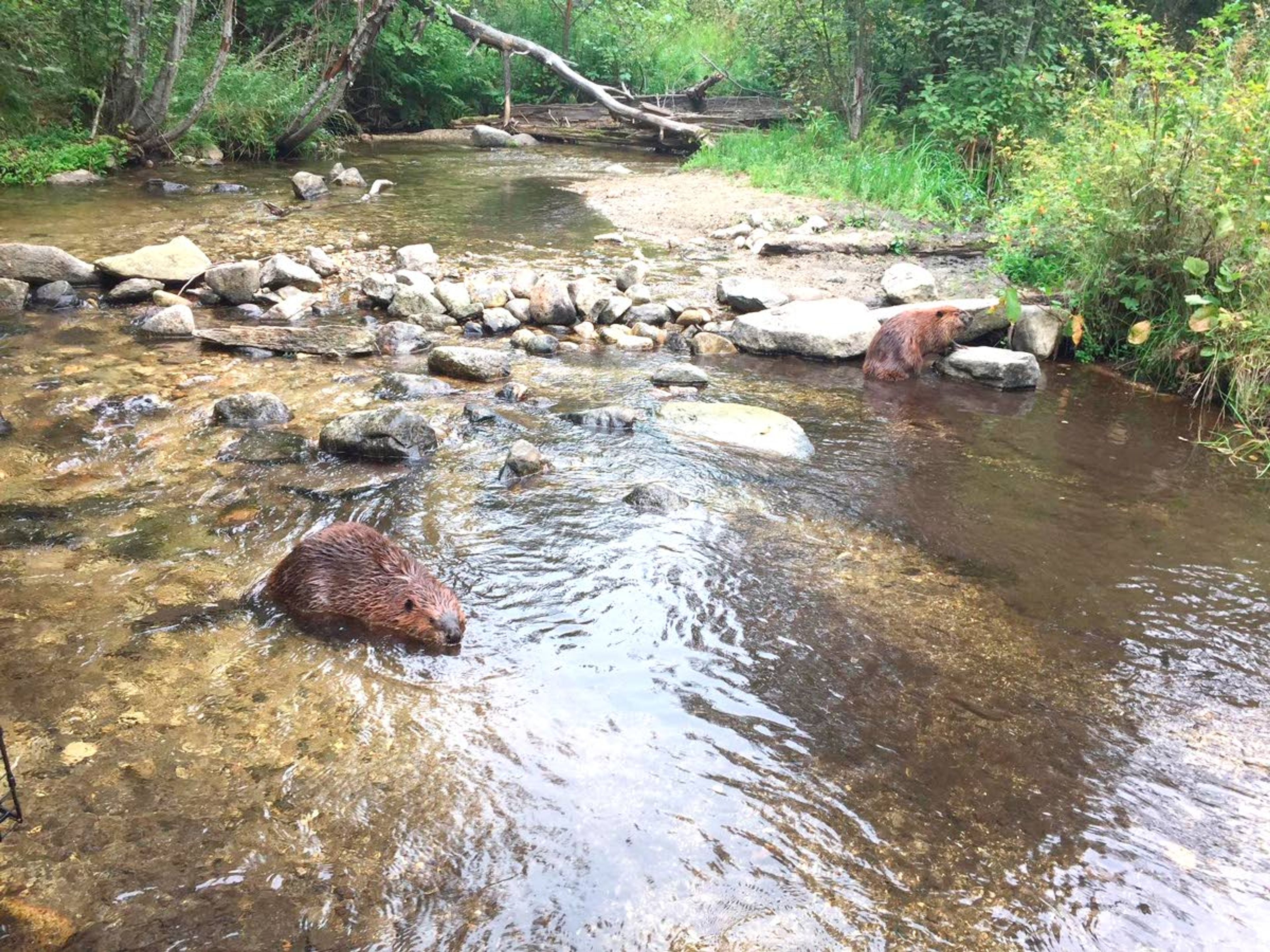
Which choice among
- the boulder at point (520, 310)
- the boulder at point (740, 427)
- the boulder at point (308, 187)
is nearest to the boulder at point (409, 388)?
the boulder at point (740, 427)

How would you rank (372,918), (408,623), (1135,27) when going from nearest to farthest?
1. (372,918)
2. (408,623)
3. (1135,27)

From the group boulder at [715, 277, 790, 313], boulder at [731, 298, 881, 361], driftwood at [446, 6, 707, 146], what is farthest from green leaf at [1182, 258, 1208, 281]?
driftwood at [446, 6, 707, 146]

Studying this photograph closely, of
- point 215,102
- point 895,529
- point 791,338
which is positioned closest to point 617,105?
point 215,102

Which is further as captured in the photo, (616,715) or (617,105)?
(617,105)

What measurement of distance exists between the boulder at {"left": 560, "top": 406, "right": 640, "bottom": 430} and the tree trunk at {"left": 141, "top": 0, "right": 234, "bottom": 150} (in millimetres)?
9963

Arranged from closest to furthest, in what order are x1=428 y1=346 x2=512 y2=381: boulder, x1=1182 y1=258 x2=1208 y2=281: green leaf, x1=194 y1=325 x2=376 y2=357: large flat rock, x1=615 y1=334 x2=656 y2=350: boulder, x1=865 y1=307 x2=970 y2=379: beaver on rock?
x1=1182 y1=258 x2=1208 y2=281: green leaf
x1=428 y1=346 x2=512 y2=381: boulder
x1=194 y1=325 x2=376 y2=357: large flat rock
x1=865 y1=307 x2=970 y2=379: beaver on rock
x1=615 y1=334 x2=656 y2=350: boulder

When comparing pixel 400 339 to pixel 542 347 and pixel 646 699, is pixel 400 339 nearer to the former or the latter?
pixel 542 347

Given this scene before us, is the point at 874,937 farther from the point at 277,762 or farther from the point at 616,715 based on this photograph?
the point at 277,762

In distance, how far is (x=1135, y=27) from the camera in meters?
7.08

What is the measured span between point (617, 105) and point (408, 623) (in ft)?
61.3

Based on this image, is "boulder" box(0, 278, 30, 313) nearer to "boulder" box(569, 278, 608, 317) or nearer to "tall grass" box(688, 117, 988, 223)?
"boulder" box(569, 278, 608, 317)

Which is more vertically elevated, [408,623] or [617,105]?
[617,105]

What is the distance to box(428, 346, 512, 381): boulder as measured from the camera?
6945 mm

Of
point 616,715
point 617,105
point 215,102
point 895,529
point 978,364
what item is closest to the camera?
point 616,715
